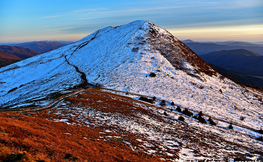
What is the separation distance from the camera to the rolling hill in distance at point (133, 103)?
12.9m

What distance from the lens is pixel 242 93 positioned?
48906mm

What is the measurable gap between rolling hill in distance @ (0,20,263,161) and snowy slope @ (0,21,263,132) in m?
0.36

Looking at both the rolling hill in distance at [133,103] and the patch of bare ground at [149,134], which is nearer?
the rolling hill in distance at [133,103]

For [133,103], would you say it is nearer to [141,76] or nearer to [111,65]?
[141,76]

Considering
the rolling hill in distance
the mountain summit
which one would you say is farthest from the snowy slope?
the rolling hill in distance

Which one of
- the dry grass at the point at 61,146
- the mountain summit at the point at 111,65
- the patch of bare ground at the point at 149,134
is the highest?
the mountain summit at the point at 111,65

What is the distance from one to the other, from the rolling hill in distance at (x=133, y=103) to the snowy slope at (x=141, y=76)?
1.19 feet

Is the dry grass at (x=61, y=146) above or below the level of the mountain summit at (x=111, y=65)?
below

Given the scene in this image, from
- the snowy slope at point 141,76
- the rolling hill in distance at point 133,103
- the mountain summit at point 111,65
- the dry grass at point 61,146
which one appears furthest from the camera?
the mountain summit at point 111,65

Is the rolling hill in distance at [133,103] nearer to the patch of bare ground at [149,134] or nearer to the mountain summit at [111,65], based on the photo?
the patch of bare ground at [149,134]

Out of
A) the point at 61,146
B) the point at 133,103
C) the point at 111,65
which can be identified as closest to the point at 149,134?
the point at 61,146

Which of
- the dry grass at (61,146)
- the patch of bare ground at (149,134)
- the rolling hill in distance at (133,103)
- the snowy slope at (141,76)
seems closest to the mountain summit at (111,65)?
the snowy slope at (141,76)

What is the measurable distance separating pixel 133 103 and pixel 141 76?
19.8 m

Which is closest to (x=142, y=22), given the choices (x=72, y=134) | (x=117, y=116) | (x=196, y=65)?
(x=196, y=65)
